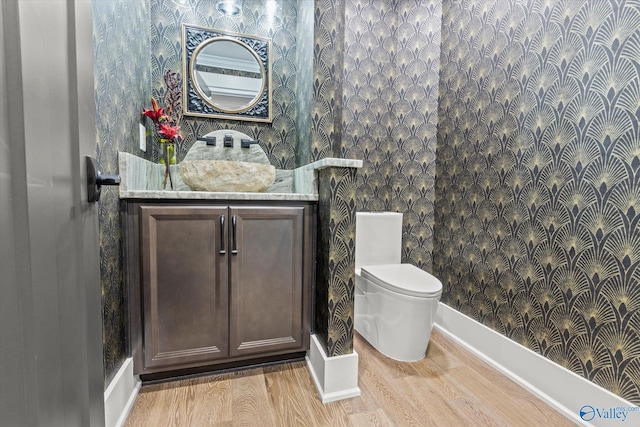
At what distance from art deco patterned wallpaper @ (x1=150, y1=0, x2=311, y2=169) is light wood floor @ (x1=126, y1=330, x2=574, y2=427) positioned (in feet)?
4.54

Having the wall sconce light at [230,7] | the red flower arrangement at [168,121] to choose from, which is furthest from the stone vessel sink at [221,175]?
the wall sconce light at [230,7]

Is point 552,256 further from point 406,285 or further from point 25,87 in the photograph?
point 25,87

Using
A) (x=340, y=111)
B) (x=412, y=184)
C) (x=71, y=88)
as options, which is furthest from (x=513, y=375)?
(x=71, y=88)

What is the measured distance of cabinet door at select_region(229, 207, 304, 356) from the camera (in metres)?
1.50

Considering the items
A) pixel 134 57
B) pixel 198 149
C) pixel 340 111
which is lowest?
pixel 198 149

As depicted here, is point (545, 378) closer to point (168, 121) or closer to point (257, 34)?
point (168, 121)

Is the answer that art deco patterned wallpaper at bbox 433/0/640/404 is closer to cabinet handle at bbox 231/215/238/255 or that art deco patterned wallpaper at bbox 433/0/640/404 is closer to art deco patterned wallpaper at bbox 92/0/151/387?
cabinet handle at bbox 231/215/238/255

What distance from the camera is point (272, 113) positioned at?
2121 millimetres

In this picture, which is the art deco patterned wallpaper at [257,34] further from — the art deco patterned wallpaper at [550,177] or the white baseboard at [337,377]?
the white baseboard at [337,377]

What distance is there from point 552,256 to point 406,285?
2.38ft

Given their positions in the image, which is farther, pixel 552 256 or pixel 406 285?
pixel 406 285

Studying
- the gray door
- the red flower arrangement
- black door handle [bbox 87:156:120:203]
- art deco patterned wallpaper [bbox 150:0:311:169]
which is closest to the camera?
the gray door

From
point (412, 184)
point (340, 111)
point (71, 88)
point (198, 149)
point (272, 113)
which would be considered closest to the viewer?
point (71, 88)

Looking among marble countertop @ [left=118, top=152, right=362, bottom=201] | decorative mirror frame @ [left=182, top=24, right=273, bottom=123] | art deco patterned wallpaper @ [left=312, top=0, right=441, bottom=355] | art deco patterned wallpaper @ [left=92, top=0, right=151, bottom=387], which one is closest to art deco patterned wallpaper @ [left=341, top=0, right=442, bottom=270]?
art deco patterned wallpaper @ [left=312, top=0, right=441, bottom=355]
